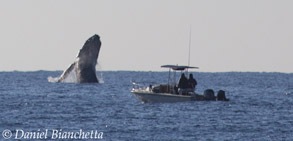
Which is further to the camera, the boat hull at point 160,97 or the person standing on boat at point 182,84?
the boat hull at point 160,97

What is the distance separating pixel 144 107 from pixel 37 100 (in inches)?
623

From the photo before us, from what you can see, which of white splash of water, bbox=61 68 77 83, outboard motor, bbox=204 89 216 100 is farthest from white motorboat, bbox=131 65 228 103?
white splash of water, bbox=61 68 77 83

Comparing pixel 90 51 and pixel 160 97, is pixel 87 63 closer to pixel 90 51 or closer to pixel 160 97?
pixel 90 51

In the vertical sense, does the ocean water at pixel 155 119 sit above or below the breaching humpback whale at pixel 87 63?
below

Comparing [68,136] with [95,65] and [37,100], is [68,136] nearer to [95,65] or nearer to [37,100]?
[37,100]

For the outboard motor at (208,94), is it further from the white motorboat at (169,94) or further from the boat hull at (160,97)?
the boat hull at (160,97)

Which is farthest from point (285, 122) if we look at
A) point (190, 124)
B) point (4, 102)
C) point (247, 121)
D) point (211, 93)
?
point (4, 102)

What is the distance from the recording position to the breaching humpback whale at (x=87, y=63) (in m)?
103

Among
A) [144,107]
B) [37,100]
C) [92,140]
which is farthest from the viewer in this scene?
[37,100]

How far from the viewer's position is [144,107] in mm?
55500

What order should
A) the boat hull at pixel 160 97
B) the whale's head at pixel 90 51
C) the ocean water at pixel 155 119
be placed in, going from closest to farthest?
the ocean water at pixel 155 119, the boat hull at pixel 160 97, the whale's head at pixel 90 51

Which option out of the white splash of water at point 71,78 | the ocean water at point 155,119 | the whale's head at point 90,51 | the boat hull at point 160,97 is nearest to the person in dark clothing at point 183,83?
the boat hull at point 160,97

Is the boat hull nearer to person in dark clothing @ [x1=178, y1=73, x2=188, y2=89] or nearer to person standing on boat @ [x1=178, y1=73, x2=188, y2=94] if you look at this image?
person standing on boat @ [x1=178, y1=73, x2=188, y2=94]

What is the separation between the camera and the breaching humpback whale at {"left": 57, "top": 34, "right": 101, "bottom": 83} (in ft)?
337
